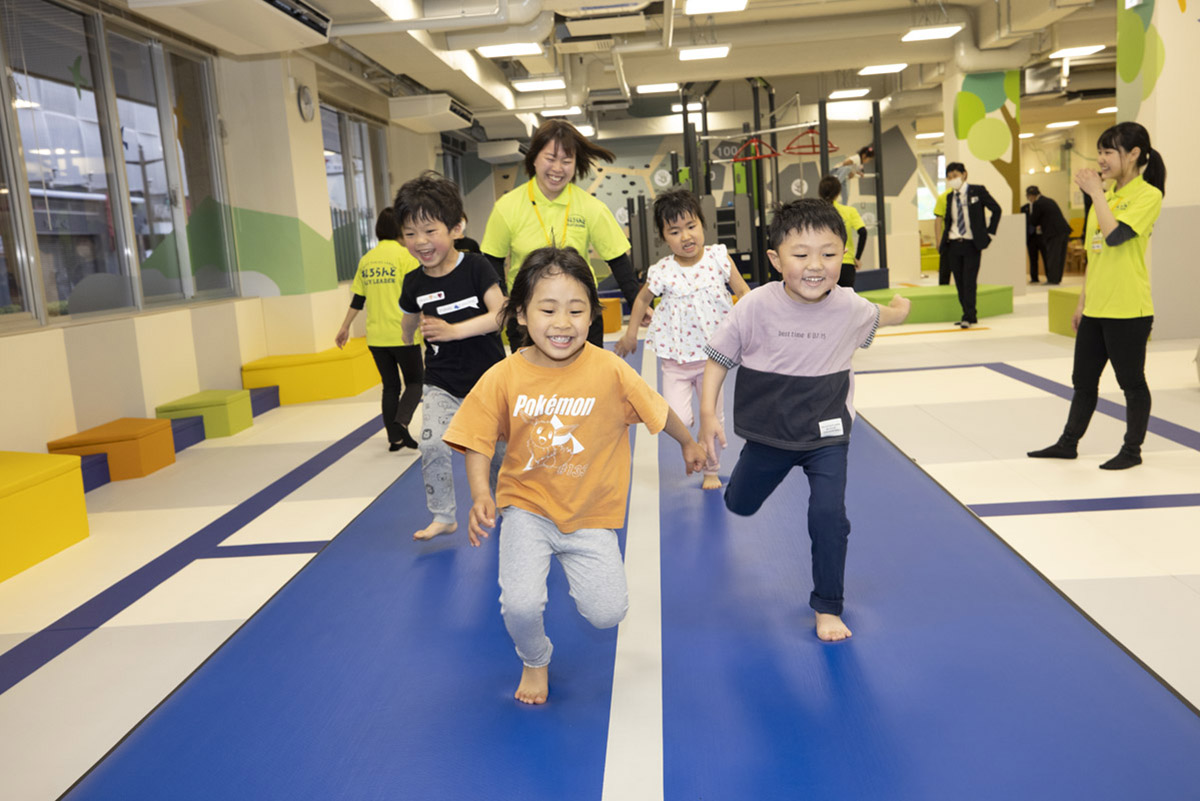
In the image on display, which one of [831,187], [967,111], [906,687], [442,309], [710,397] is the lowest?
[906,687]

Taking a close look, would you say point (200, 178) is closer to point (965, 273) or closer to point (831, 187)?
point (831, 187)

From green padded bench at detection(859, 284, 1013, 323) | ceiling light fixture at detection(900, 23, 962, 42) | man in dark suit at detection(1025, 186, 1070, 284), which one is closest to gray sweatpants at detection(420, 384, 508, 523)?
green padded bench at detection(859, 284, 1013, 323)

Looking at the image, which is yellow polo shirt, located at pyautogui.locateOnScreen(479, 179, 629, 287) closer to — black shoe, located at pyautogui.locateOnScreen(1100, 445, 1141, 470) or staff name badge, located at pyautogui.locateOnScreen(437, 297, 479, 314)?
staff name badge, located at pyautogui.locateOnScreen(437, 297, 479, 314)

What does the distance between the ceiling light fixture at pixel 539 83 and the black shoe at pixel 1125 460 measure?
383 inches

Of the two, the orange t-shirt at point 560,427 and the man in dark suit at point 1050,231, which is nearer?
the orange t-shirt at point 560,427

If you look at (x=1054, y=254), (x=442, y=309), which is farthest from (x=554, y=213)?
(x=1054, y=254)

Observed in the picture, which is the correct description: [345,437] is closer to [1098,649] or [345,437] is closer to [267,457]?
[267,457]

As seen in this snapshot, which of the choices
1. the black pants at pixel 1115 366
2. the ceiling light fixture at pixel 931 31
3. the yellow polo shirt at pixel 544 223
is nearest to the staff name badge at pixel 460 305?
the yellow polo shirt at pixel 544 223

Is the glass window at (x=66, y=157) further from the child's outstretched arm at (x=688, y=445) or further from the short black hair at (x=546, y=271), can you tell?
the child's outstretched arm at (x=688, y=445)

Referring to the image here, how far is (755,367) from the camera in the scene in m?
2.72

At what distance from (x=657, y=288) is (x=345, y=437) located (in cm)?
295

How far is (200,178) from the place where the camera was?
7.91 meters

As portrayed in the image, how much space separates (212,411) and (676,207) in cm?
400

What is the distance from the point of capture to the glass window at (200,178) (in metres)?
7.61
